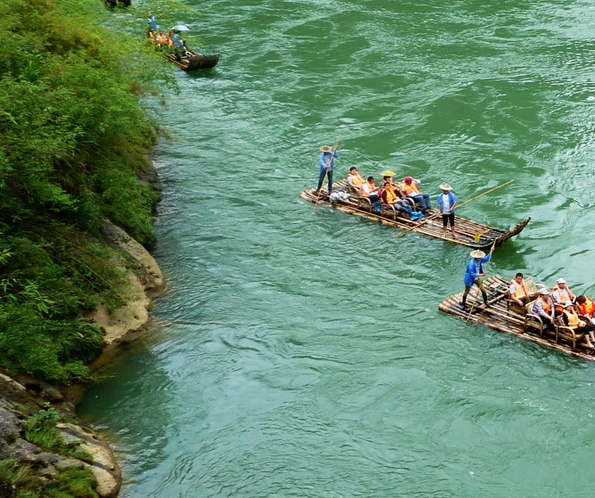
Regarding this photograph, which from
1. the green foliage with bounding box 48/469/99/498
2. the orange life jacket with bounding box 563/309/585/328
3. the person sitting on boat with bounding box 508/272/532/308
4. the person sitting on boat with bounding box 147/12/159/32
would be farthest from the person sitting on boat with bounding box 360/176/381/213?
the green foliage with bounding box 48/469/99/498

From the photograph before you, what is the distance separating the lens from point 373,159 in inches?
919

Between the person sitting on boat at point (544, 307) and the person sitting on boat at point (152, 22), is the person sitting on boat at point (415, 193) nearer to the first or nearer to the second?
the person sitting on boat at point (544, 307)

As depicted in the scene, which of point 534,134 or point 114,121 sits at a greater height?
point 114,121

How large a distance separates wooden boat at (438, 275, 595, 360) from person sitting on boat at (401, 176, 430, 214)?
343cm

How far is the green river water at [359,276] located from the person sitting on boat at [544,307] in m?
0.59

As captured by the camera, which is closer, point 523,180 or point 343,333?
point 343,333

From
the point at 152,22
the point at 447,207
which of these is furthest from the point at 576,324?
the point at 152,22

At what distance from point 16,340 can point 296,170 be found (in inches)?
468

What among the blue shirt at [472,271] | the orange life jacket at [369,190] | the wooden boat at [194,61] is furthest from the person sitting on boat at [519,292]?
the wooden boat at [194,61]

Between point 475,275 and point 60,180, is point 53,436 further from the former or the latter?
point 475,275

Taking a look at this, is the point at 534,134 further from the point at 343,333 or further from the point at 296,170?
the point at 343,333

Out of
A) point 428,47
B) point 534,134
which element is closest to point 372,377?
point 534,134

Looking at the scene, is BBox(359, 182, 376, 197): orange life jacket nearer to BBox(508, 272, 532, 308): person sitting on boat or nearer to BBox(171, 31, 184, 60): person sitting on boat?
BBox(508, 272, 532, 308): person sitting on boat

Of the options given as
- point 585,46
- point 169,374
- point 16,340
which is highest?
point 585,46
